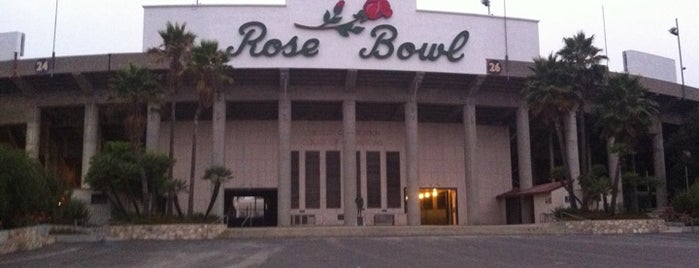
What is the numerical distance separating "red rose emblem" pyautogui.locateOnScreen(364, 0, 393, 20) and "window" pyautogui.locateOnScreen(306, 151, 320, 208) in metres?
12.2

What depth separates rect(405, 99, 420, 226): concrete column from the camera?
49719 millimetres

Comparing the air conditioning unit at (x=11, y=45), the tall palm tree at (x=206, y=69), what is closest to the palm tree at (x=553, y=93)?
the tall palm tree at (x=206, y=69)

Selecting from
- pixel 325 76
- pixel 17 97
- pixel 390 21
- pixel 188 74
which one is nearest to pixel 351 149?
pixel 325 76

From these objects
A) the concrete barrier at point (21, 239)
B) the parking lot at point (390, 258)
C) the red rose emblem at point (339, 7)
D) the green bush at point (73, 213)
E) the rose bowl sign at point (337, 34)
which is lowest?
the parking lot at point (390, 258)

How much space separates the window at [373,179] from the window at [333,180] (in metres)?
2.38

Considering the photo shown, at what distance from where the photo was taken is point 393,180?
183 feet

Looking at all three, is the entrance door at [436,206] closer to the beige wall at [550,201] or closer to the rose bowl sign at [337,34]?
the beige wall at [550,201]

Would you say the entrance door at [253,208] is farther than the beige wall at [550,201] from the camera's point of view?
Yes

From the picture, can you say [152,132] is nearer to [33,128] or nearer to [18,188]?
[33,128]

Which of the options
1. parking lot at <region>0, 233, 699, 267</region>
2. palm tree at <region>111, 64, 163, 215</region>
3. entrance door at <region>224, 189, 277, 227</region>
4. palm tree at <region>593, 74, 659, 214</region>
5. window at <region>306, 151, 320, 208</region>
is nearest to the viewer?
parking lot at <region>0, 233, 699, 267</region>

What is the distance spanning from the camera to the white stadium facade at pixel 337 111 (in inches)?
1908

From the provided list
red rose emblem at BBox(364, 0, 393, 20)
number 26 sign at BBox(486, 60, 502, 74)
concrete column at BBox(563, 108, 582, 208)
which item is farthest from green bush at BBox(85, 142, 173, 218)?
concrete column at BBox(563, 108, 582, 208)

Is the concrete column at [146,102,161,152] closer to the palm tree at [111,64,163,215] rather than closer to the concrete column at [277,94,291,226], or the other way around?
the concrete column at [277,94,291,226]

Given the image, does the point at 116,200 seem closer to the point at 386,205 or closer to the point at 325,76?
the point at 325,76
